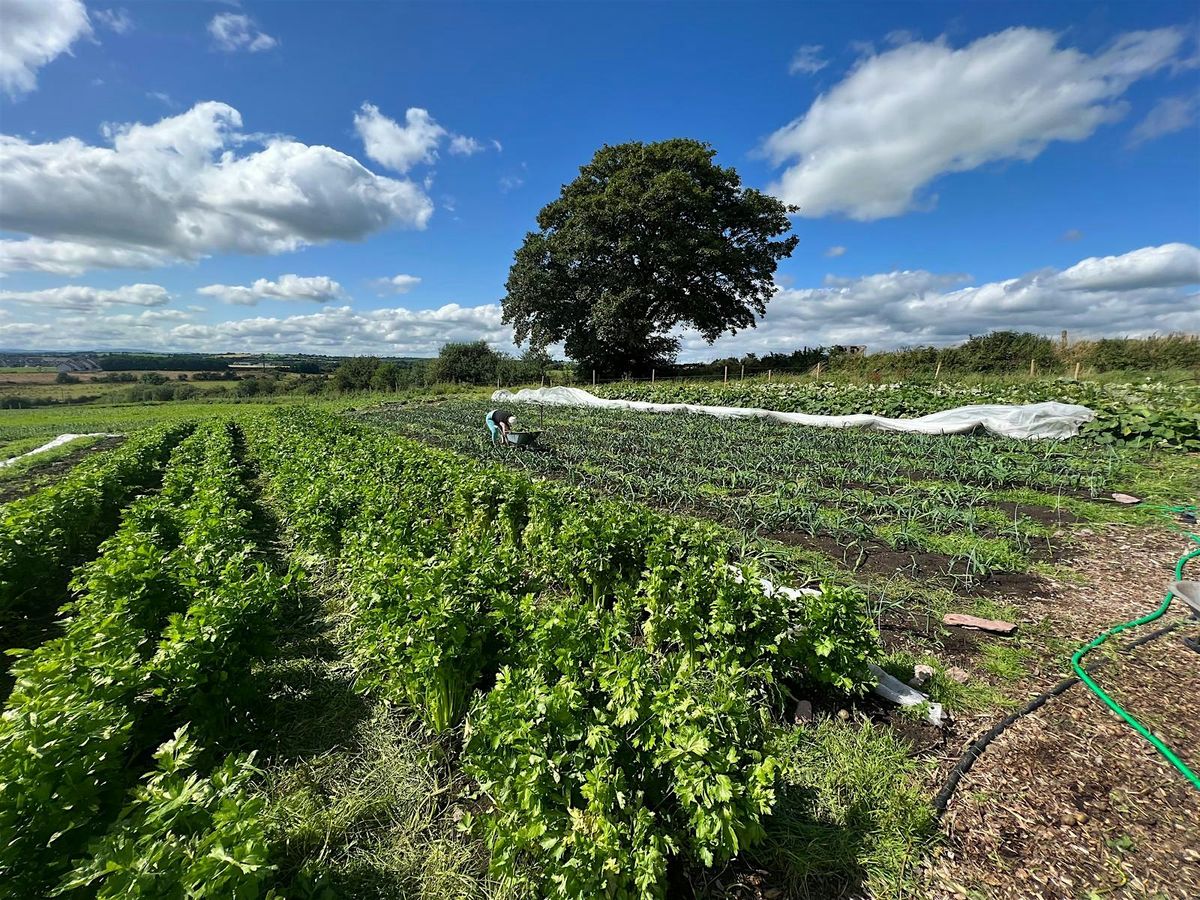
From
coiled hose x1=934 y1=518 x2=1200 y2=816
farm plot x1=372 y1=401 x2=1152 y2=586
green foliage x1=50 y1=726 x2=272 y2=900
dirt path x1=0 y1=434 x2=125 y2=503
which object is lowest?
dirt path x1=0 y1=434 x2=125 y2=503

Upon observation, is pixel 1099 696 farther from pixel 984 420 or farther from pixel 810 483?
pixel 984 420

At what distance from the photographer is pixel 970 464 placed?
959 cm

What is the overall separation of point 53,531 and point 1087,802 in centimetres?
983

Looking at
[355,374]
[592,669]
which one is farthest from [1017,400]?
[355,374]

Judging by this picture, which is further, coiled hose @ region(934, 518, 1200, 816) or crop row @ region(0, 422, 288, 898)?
coiled hose @ region(934, 518, 1200, 816)

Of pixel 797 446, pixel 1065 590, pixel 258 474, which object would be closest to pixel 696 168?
pixel 797 446


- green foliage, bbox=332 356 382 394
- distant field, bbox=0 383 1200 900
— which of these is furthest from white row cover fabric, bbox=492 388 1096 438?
green foliage, bbox=332 356 382 394

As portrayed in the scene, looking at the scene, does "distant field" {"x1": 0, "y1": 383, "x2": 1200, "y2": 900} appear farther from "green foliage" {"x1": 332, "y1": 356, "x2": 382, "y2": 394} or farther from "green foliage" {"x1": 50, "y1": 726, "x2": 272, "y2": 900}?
"green foliage" {"x1": 332, "y1": 356, "x2": 382, "y2": 394}

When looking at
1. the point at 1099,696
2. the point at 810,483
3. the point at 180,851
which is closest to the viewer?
the point at 180,851

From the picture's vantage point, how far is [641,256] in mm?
33281

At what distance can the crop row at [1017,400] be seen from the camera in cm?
1105

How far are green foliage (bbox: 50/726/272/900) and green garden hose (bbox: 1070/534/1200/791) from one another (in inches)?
194

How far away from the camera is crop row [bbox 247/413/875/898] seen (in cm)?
222

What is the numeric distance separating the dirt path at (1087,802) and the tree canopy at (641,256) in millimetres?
30496
